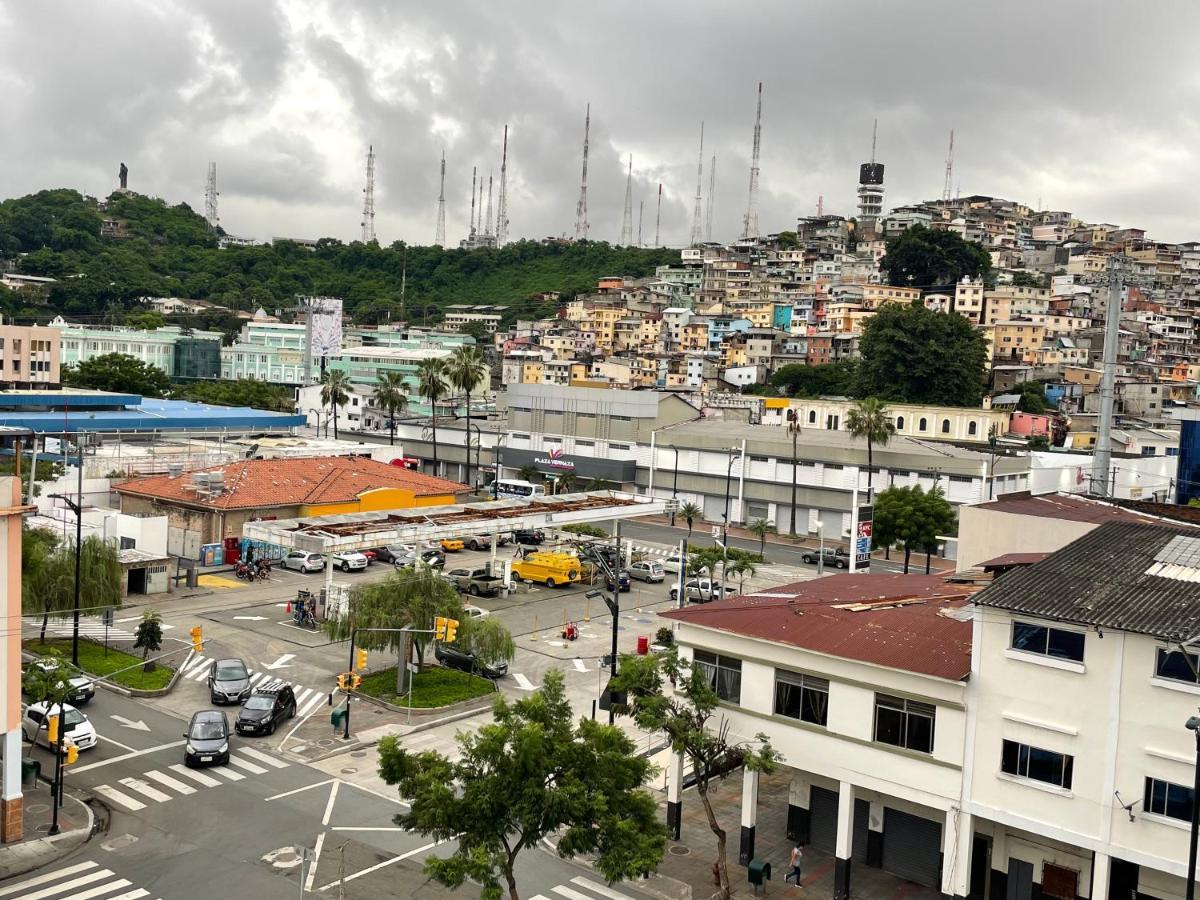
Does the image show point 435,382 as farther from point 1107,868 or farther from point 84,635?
point 1107,868

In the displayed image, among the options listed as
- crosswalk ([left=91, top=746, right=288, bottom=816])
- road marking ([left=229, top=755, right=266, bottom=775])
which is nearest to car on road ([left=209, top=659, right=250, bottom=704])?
crosswalk ([left=91, top=746, right=288, bottom=816])

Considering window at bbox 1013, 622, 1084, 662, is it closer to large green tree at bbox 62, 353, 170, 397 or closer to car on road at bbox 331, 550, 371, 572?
car on road at bbox 331, 550, 371, 572

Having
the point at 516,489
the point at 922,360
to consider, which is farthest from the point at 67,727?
the point at 922,360

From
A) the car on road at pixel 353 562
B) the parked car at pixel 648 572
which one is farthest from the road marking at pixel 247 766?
the parked car at pixel 648 572

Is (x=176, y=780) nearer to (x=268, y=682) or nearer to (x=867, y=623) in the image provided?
(x=268, y=682)

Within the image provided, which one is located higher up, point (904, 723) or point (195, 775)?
point (904, 723)

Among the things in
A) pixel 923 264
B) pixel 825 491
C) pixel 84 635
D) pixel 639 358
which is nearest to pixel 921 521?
pixel 825 491

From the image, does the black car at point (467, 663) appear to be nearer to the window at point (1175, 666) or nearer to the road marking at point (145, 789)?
the road marking at point (145, 789)
